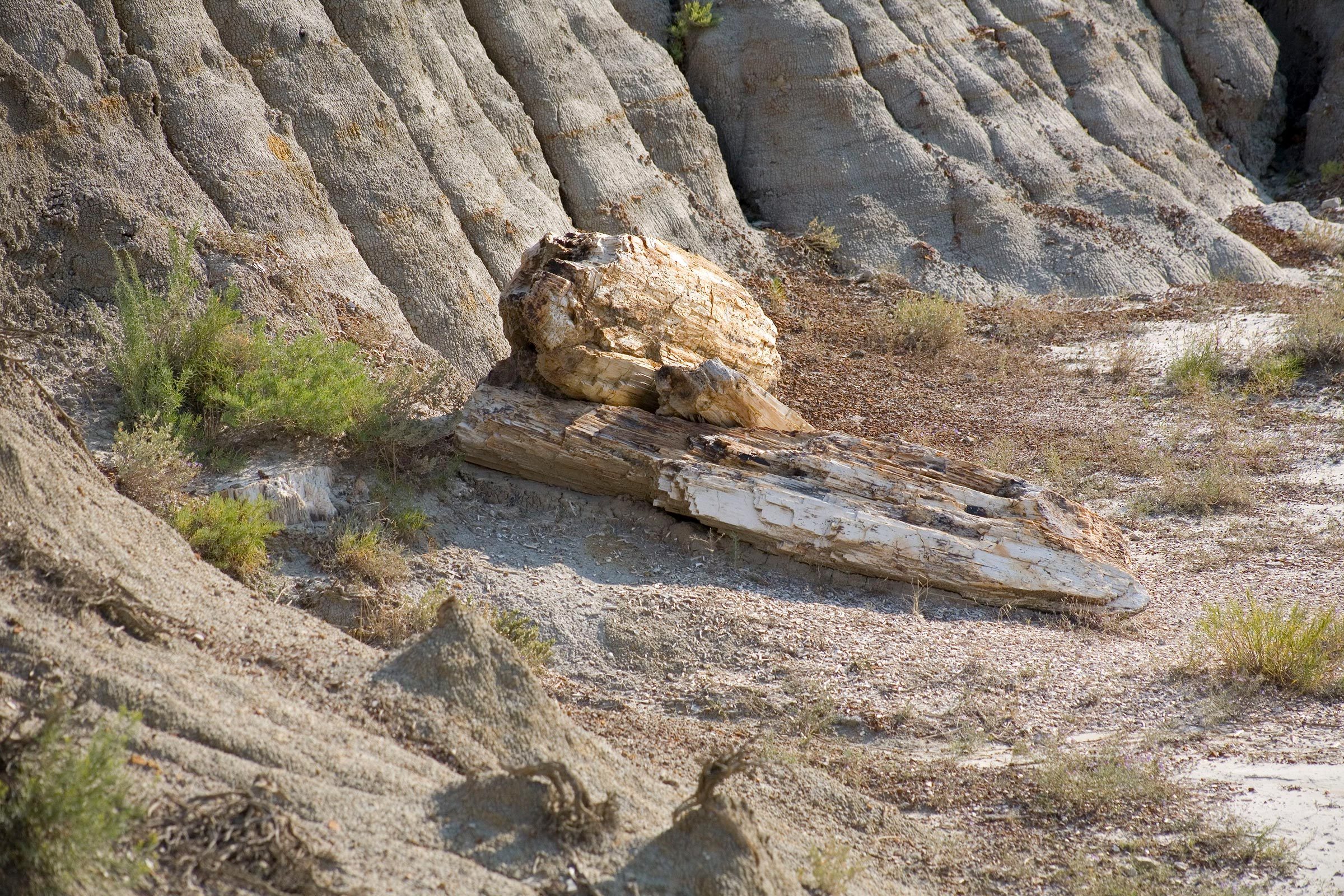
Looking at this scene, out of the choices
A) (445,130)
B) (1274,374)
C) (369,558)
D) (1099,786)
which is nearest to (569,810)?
(1099,786)

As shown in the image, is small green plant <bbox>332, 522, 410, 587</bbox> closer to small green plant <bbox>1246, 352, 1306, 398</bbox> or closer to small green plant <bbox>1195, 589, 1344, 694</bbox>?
small green plant <bbox>1195, 589, 1344, 694</bbox>

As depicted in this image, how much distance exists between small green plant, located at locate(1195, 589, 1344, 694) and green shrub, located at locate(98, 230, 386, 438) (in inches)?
196

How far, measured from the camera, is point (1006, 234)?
12.6 m

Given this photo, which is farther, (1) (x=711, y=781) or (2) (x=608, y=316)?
(2) (x=608, y=316)

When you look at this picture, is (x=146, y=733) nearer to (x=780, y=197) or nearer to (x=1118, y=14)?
(x=780, y=197)

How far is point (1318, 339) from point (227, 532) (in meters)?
→ 9.87

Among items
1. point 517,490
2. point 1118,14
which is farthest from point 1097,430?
point 1118,14

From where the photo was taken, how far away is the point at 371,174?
28.6 feet

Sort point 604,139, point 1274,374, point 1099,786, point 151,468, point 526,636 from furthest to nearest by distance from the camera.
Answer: point 604,139 → point 1274,374 → point 151,468 → point 526,636 → point 1099,786

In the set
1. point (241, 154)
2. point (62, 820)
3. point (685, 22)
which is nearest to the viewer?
point (62, 820)

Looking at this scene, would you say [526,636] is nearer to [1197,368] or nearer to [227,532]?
[227,532]

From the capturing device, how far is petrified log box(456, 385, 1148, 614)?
607 centimetres

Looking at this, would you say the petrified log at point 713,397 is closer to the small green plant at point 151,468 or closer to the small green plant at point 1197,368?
the small green plant at point 151,468

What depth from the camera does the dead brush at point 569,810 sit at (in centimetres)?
318
